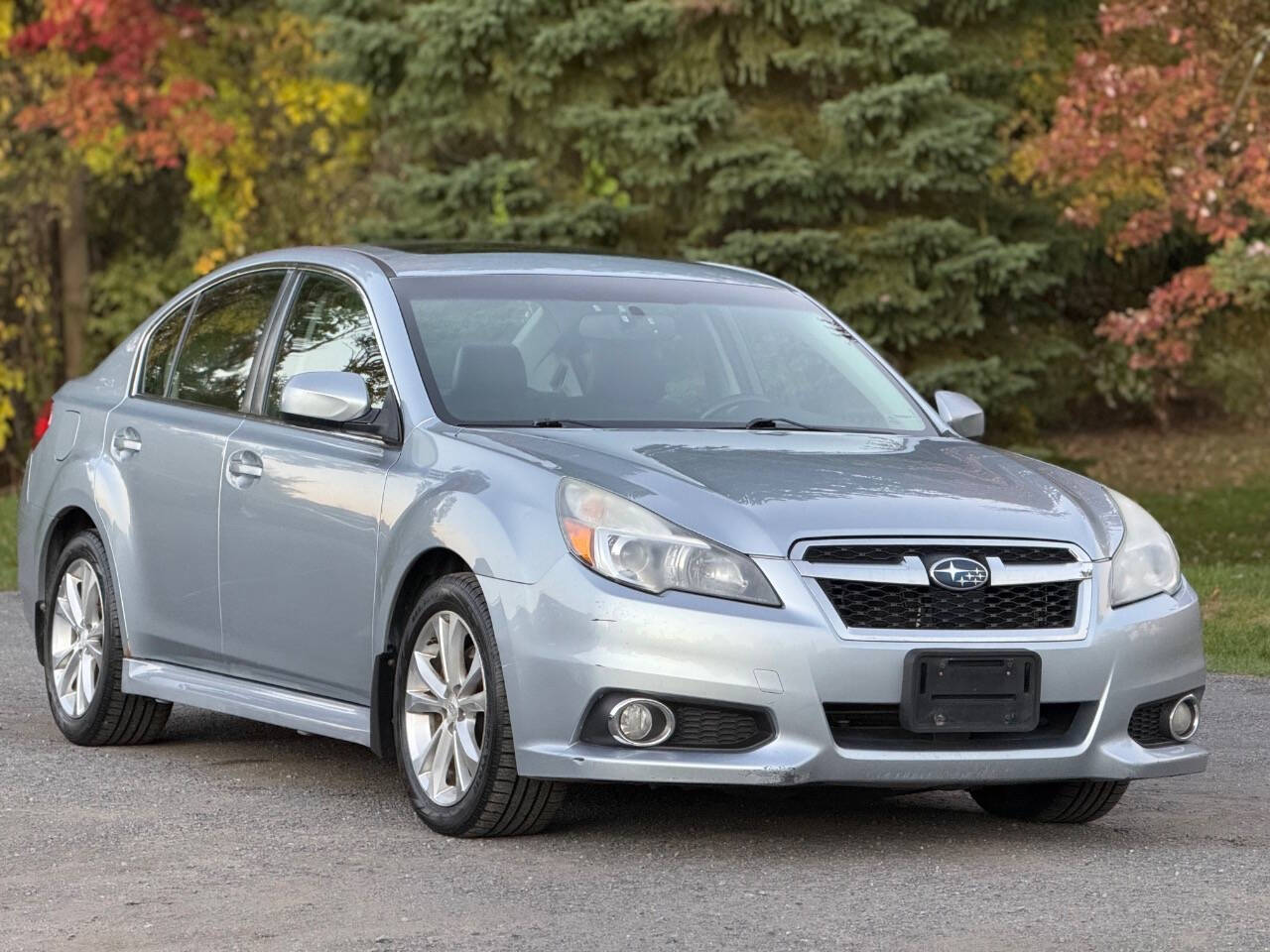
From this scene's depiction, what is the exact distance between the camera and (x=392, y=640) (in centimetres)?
669

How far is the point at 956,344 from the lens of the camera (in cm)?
1947

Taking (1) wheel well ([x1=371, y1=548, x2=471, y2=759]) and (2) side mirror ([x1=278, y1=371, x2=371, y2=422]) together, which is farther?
(2) side mirror ([x1=278, y1=371, x2=371, y2=422])

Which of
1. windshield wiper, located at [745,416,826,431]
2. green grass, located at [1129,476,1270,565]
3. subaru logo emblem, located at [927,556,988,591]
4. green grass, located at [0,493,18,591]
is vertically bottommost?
green grass, located at [1129,476,1270,565]

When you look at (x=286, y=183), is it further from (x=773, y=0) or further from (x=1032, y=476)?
(x=1032, y=476)

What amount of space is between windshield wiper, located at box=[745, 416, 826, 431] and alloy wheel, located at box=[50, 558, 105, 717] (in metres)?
2.38

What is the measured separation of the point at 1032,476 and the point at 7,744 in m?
3.59

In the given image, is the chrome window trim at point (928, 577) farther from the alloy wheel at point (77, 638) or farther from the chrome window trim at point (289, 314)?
the alloy wheel at point (77, 638)

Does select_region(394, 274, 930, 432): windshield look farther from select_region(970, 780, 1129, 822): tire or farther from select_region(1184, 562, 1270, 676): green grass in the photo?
select_region(1184, 562, 1270, 676): green grass

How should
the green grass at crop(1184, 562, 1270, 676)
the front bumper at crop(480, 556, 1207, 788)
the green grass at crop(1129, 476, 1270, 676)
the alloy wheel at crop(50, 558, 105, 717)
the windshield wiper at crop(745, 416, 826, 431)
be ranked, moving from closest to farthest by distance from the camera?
the front bumper at crop(480, 556, 1207, 788) → the windshield wiper at crop(745, 416, 826, 431) → the alloy wheel at crop(50, 558, 105, 717) → the green grass at crop(1184, 562, 1270, 676) → the green grass at crop(1129, 476, 1270, 676)

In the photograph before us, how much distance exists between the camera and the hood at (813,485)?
6.09 meters

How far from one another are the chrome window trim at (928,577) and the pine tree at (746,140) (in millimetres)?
12051

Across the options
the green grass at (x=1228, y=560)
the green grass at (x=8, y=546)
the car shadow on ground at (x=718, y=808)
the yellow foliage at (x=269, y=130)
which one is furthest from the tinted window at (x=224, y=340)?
the yellow foliage at (x=269, y=130)

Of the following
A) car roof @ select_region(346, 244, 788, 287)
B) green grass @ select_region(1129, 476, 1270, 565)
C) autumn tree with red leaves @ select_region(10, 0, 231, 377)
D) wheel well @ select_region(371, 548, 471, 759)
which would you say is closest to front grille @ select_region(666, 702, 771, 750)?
wheel well @ select_region(371, 548, 471, 759)

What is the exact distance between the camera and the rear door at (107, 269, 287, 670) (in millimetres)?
7594
